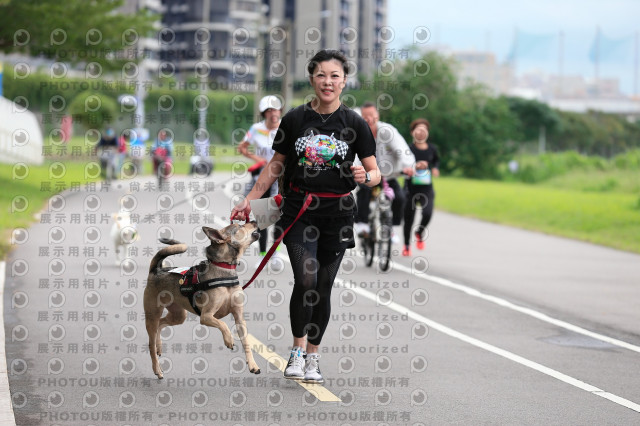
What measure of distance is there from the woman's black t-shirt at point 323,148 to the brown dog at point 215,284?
0.50 meters

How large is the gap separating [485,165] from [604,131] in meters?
36.6

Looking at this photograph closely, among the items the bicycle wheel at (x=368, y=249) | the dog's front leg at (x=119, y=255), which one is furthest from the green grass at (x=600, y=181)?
the dog's front leg at (x=119, y=255)

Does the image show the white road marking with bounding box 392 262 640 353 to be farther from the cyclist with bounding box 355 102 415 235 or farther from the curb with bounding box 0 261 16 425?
the curb with bounding box 0 261 16 425

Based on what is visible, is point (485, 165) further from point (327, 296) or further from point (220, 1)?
point (220, 1)

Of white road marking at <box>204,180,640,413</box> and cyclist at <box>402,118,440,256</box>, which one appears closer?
white road marking at <box>204,180,640,413</box>

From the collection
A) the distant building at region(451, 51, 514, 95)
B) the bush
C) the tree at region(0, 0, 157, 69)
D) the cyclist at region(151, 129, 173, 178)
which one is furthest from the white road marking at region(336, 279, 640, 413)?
the distant building at region(451, 51, 514, 95)

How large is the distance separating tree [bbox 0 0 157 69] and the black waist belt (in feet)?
71.4

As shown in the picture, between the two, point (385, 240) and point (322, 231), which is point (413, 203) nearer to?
point (385, 240)

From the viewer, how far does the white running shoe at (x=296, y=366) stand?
765 centimetres

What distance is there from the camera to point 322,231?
7543mm

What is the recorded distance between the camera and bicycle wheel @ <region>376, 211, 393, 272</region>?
14.4 metres

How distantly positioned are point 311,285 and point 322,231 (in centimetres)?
37

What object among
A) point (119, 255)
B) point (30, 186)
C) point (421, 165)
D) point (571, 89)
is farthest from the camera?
point (571, 89)

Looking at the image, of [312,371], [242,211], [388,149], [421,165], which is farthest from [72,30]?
[312,371]
